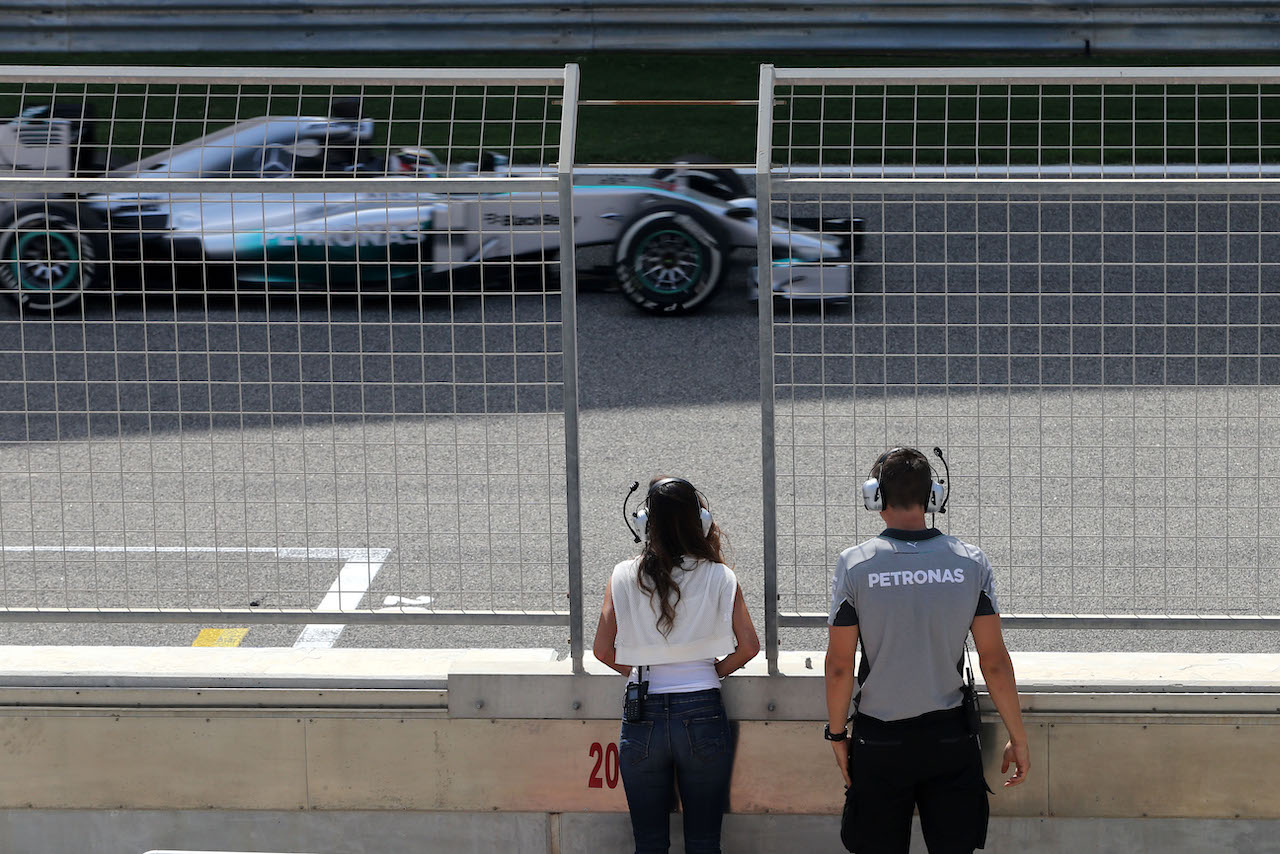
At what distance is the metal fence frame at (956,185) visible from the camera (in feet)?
14.7

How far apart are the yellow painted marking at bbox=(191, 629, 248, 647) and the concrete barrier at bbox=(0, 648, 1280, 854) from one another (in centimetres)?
191

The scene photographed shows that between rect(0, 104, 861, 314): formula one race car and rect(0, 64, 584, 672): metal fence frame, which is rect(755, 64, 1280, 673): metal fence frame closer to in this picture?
rect(0, 104, 861, 314): formula one race car

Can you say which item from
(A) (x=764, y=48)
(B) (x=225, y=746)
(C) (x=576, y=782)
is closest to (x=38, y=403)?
(B) (x=225, y=746)

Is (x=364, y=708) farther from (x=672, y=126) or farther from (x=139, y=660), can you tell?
(x=672, y=126)

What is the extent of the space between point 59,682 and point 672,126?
15.2 m

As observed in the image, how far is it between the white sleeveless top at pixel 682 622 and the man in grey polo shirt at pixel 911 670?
34cm

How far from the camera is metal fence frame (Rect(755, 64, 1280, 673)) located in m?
4.49

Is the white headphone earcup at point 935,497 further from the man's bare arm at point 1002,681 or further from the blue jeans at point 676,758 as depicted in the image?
the blue jeans at point 676,758

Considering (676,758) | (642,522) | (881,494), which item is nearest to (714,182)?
(642,522)

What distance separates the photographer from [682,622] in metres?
4.32

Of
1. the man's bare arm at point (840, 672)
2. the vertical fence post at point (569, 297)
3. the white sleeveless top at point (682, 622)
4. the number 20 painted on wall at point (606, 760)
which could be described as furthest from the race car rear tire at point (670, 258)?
Result: the man's bare arm at point (840, 672)

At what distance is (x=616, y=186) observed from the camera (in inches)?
475

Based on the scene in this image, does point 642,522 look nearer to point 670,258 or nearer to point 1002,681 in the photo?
point 1002,681

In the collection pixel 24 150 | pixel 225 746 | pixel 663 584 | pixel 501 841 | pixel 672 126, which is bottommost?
pixel 501 841
